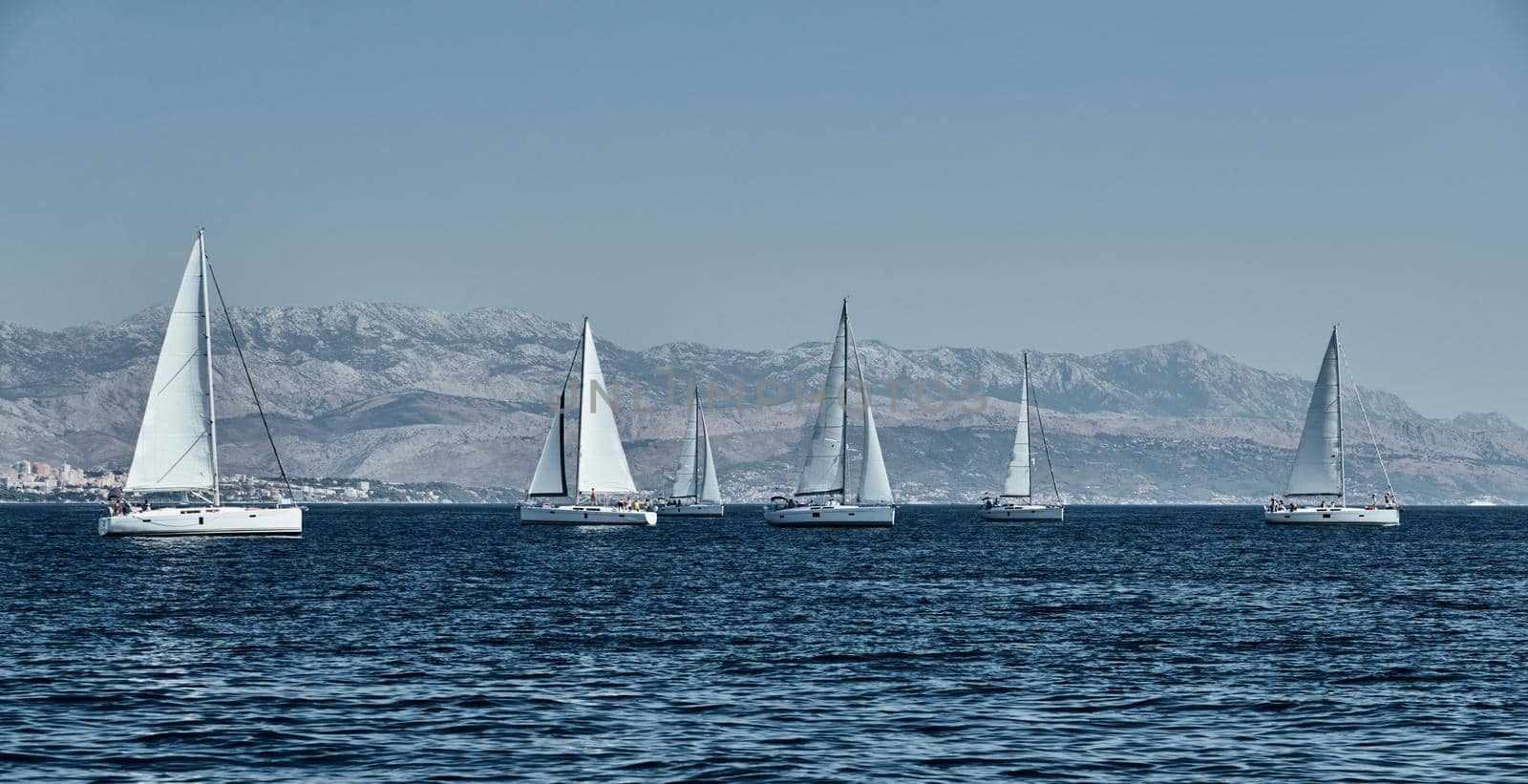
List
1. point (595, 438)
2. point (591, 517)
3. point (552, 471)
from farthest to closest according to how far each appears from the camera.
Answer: point (552, 471) < point (591, 517) < point (595, 438)

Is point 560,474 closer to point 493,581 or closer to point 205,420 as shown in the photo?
point 205,420

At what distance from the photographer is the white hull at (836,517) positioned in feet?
433

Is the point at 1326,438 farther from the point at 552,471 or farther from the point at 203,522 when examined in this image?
the point at 203,522

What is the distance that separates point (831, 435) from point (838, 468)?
2.74 meters

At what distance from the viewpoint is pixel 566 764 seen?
2839 cm

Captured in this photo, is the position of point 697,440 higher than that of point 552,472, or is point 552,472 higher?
point 697,440

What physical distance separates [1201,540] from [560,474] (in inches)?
2141

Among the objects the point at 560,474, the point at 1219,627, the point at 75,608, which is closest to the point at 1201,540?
the point at 560,474

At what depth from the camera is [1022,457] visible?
6762 inches

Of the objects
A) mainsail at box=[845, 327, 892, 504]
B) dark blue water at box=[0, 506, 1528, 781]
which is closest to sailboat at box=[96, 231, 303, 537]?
dark blue water at box=[0, 506, 1528, 781]

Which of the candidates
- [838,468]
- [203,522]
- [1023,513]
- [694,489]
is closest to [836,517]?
[838,468]

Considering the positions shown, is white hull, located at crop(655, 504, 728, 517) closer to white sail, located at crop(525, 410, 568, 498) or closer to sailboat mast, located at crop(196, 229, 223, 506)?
white sail, located at crop(525, 410, 568, 498)

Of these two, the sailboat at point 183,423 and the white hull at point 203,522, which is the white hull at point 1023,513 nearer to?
the white hull at point 203,522

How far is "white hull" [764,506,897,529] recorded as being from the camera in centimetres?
13200
